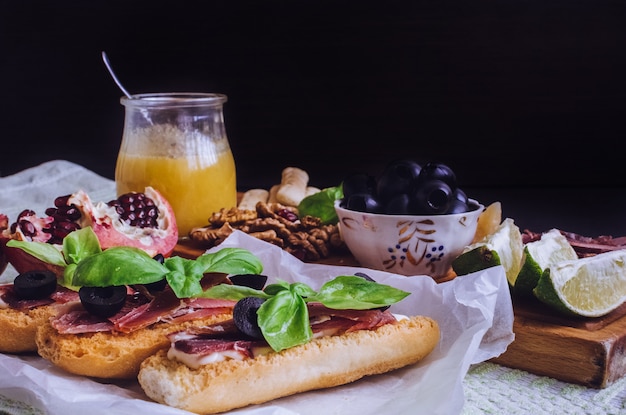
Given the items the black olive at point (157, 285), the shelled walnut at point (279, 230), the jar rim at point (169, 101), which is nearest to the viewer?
the black olive at point (157, 285)

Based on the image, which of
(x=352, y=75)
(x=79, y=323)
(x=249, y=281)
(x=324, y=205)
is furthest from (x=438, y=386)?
(x=352, y=75)

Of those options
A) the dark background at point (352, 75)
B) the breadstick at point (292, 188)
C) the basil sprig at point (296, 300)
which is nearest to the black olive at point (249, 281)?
the basil sprig at point (296, 300)

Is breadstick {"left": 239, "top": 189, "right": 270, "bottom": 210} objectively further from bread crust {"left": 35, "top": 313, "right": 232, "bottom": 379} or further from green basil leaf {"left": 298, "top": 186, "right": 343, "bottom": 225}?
bread crust {"left": 35, "top": 313, "right": 232, "bottom": 379}

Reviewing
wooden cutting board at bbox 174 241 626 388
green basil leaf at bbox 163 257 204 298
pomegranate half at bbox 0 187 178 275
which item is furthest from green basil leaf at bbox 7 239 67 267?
wooden cutting board at bbox 174 241 626 388

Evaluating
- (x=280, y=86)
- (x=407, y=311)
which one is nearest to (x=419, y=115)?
(x=280, y=86)

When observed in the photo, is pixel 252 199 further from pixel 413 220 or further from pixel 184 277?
pixel 184 277

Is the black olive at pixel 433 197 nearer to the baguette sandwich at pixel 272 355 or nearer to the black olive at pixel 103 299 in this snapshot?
the baguette sandwich at pixel 272 355

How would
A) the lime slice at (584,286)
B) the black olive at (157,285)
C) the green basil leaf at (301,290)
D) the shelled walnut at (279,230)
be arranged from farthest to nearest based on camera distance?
the shelled walnut at (279,230)
the lime slice at (584,286)
the black olive at (157,285)
the green basil leaf at (301,290)
